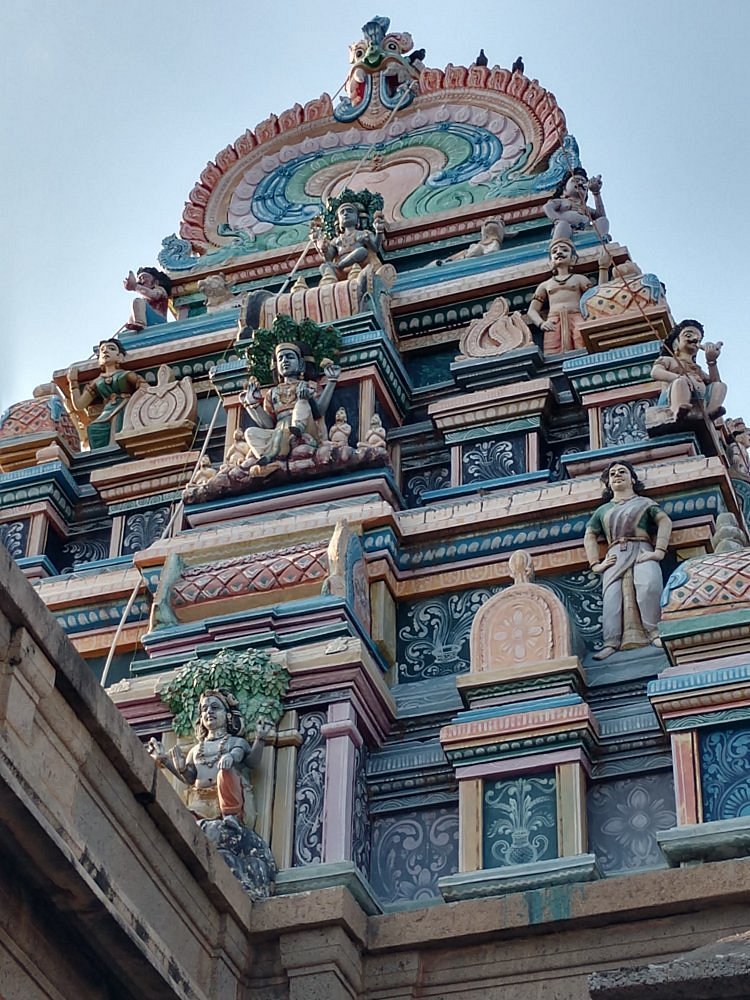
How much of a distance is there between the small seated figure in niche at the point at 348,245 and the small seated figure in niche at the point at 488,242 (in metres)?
0.69

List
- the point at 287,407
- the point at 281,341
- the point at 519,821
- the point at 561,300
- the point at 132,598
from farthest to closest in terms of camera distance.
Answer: the point at 561,300
the point at 281,341
the point at 287,407
the point at 132,598
the point at 519,821

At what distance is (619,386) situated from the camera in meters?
17.2

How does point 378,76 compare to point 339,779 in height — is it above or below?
above

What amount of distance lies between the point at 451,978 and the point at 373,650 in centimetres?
280

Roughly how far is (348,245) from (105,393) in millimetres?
2306

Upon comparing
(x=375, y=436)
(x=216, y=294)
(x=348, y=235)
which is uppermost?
(x=216, y=294)

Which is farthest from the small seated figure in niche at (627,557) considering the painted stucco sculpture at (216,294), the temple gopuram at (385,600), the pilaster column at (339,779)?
the painted stucco sculpture at (216,294)

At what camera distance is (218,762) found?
14250 millimetres

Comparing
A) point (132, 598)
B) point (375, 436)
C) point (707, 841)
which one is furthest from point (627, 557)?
point (132, 598)

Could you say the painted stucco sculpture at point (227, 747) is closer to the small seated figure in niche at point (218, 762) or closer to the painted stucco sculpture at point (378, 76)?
the small seated figure in niche at point (218, 762)

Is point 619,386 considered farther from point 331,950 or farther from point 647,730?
point 331,950

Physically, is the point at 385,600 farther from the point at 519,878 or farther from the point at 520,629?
the point at 519,878

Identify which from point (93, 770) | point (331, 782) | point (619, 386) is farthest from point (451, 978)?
point (619, 386)

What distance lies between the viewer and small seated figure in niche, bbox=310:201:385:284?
19.0 m
